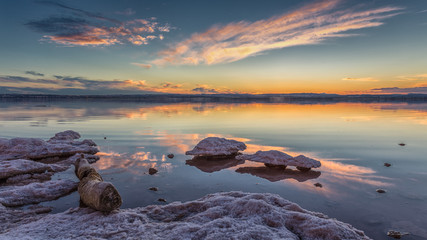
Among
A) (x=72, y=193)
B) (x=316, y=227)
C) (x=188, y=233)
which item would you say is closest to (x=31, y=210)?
(x=72, y=193)

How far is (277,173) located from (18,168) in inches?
415

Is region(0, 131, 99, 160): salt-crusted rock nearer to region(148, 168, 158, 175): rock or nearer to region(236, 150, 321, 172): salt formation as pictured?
region(148, 168, 158, 175): rock

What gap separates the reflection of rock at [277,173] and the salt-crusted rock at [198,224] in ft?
9.87

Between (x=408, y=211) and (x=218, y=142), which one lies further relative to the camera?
(x=218, y=142)

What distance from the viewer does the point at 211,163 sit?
40.3ft

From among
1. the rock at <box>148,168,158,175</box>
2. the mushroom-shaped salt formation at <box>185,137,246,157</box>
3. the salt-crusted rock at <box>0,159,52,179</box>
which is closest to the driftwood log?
the rock at <box>148,168,158,175</box>

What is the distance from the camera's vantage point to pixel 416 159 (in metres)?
12.4

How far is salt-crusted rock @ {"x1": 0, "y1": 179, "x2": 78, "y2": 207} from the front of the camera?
762 cm

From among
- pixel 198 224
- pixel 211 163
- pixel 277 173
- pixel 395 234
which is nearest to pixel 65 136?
pixel 211 163

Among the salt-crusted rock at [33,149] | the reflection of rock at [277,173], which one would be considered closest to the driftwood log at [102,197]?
the reflection of rock at [277,173]

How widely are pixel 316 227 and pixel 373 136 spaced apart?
54.2 ft

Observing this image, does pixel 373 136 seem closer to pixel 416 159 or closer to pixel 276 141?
pixel 416 159

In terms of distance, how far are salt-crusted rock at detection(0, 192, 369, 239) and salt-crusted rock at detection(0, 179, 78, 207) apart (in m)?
1.98

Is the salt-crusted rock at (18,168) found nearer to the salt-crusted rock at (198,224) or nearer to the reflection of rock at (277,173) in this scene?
the salt-crusted rock at (198,224)
